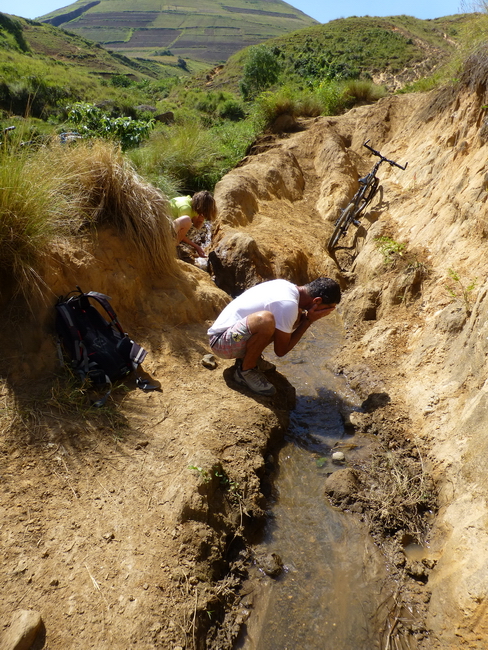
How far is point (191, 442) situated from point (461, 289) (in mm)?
2996

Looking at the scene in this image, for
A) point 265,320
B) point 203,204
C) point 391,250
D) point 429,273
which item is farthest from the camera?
point 391,250

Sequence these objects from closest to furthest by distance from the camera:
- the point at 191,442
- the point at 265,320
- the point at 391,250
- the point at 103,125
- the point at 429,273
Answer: the point at 191,442, the point at 265,320, the point at 429,273, the point at 391,250, the point at 103,125

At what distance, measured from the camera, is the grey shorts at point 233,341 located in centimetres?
365

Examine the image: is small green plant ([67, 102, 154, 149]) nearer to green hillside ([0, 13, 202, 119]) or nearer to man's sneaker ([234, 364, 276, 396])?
green hillside ([0, 13, 202, 119])

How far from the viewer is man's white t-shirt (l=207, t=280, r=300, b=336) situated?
3.60m

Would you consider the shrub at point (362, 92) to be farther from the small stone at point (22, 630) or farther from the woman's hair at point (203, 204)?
the small stone at point (22, 630)

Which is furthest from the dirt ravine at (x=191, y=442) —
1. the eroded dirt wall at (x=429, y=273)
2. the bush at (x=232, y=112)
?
the bush at (x=232, y=112)

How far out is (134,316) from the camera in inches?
169

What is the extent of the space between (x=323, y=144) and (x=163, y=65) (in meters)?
81.1

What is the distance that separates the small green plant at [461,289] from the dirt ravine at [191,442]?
0.9 inches

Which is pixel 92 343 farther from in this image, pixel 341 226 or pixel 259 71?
pixel 259 71

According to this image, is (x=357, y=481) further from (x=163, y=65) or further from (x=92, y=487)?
(x=163, y=65)

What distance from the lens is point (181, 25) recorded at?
387 feet

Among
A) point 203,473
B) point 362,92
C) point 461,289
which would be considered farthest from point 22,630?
point 362,92
